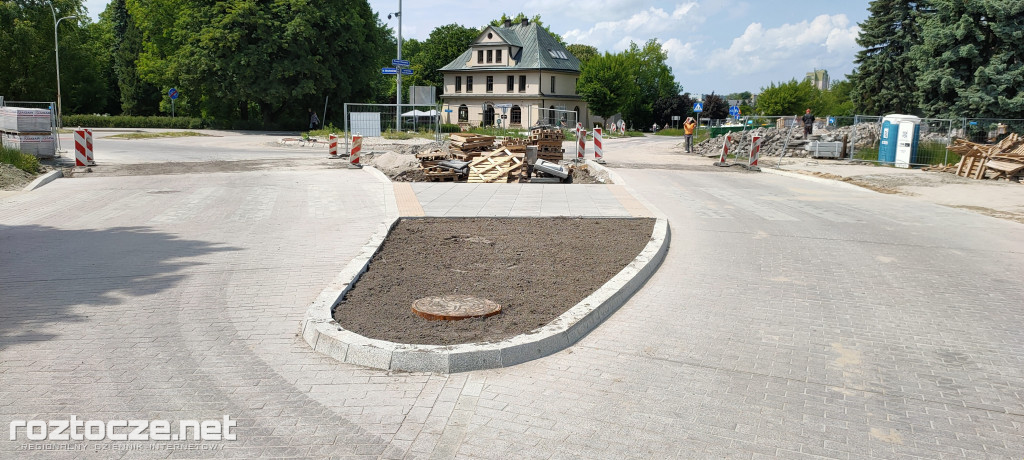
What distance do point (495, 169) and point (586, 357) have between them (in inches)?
525

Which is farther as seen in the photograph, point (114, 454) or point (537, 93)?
point (537, 93)

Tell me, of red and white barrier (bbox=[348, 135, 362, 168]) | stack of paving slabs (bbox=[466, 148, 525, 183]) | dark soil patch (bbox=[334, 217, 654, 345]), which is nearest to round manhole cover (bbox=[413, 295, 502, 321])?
dark soil patch (bbox=[334, 217, 654, 345])

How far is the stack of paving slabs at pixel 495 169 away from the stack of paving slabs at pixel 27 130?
40.5ft

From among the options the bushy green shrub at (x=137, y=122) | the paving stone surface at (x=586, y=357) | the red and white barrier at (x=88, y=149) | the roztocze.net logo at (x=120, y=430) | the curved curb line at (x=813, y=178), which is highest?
the bushy green shrub at (x=137, y=122)

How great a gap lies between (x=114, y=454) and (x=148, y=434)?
0.21m

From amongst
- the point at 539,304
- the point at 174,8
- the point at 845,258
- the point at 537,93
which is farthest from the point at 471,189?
the point at 537,93

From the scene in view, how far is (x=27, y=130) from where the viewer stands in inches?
779

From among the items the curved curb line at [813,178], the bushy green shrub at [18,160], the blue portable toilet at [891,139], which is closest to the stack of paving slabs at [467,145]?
the curved curb line at [813,178]

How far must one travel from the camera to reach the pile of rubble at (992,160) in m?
19.9

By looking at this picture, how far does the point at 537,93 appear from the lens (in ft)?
252

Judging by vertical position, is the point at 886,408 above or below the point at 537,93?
below

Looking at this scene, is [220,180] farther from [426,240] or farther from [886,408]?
[886,408]

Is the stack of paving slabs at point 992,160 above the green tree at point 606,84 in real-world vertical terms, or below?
below

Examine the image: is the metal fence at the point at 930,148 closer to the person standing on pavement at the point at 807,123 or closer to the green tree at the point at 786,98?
→ the person standing on pavement at the point at 807,123
